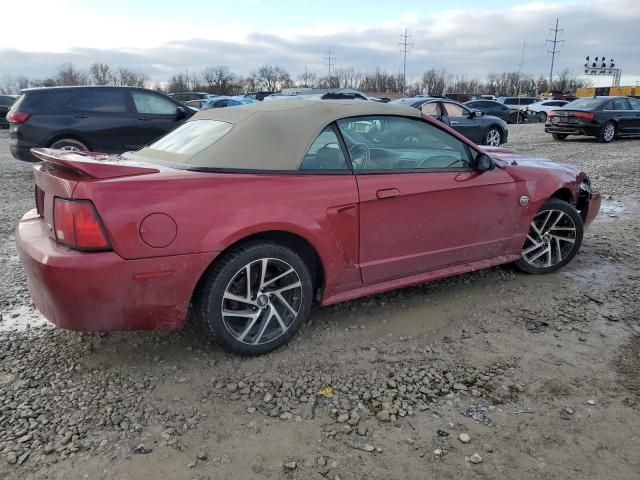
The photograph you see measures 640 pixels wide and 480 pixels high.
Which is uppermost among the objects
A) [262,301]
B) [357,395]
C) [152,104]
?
[152,104]

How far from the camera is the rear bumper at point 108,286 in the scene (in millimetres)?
2623

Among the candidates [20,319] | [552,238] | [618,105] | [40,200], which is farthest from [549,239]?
[618,105]

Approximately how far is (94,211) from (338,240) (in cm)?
142

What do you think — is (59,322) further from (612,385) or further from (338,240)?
(612,385)

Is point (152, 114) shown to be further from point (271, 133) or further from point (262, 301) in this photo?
point (262, 301)

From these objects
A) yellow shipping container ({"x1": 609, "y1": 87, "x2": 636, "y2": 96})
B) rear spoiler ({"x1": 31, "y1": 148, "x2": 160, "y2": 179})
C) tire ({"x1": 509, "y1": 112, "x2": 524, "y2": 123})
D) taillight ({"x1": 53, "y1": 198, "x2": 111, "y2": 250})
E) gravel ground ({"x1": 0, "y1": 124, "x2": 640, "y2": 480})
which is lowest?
gravel ground ({"x1": 0, "y1": 124, "x2": 640, "y2": 480})

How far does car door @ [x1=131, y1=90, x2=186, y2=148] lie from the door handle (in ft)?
22.7

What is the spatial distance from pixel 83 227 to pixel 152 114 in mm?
7608

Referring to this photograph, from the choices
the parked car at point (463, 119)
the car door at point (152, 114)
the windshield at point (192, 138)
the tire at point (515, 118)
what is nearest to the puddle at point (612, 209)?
the windshield at point (192, 138)

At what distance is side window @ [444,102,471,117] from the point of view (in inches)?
551

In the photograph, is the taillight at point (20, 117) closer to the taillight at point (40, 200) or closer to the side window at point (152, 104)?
the side window at point (152, 104)

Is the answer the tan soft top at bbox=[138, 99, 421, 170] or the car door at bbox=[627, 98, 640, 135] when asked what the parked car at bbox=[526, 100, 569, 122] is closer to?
the car door at bbox=[627, 98, 640, 135]

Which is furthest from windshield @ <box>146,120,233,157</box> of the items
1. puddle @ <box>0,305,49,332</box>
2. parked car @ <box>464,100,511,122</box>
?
parked car @ <box>464,100,511,122</box>

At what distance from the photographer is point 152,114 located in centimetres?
964
